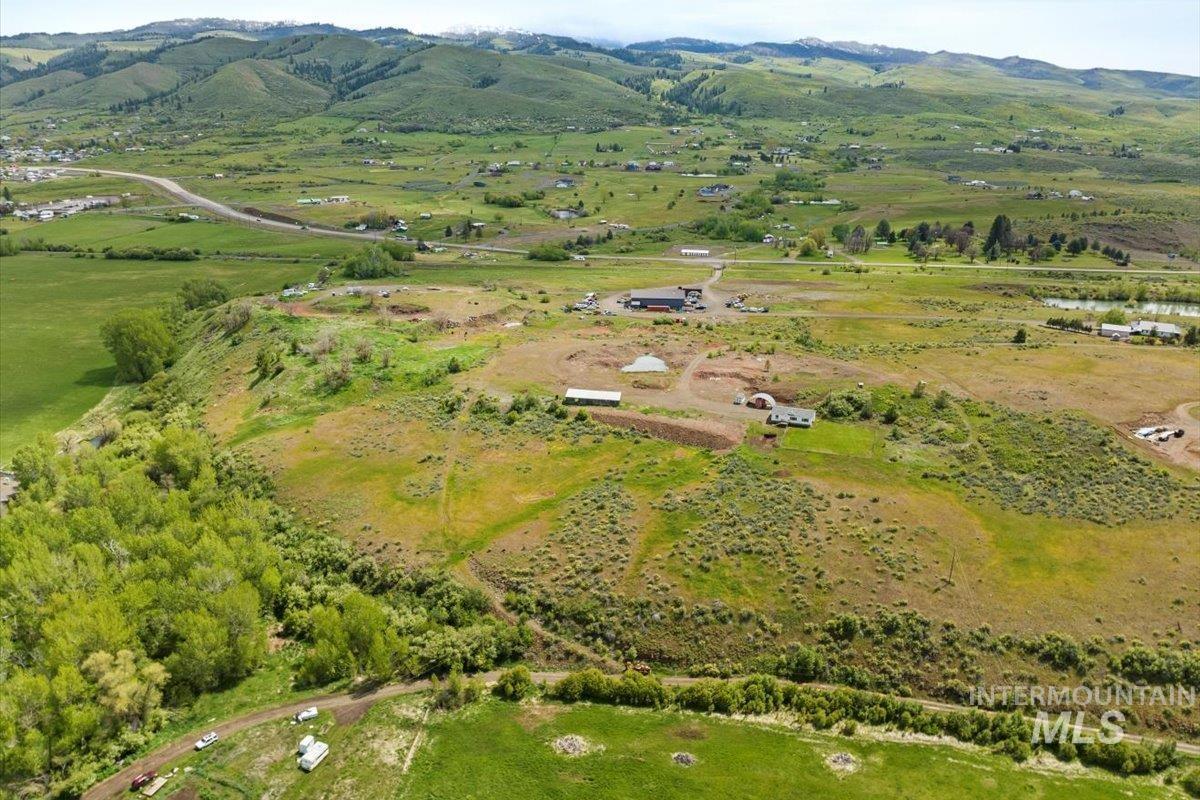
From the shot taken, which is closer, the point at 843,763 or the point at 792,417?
the point at 843,763

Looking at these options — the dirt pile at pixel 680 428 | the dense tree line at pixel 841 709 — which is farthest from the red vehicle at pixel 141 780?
the dirt pile at pixel 680 428

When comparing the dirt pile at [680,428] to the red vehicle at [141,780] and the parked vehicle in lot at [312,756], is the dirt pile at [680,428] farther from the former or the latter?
the red vehicle at [141,780]

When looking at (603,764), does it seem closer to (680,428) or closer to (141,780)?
(141,780)

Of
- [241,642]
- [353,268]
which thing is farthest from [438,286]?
[241,642]

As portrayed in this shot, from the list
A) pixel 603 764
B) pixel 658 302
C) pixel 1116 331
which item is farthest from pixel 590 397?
pixel 1116 331
